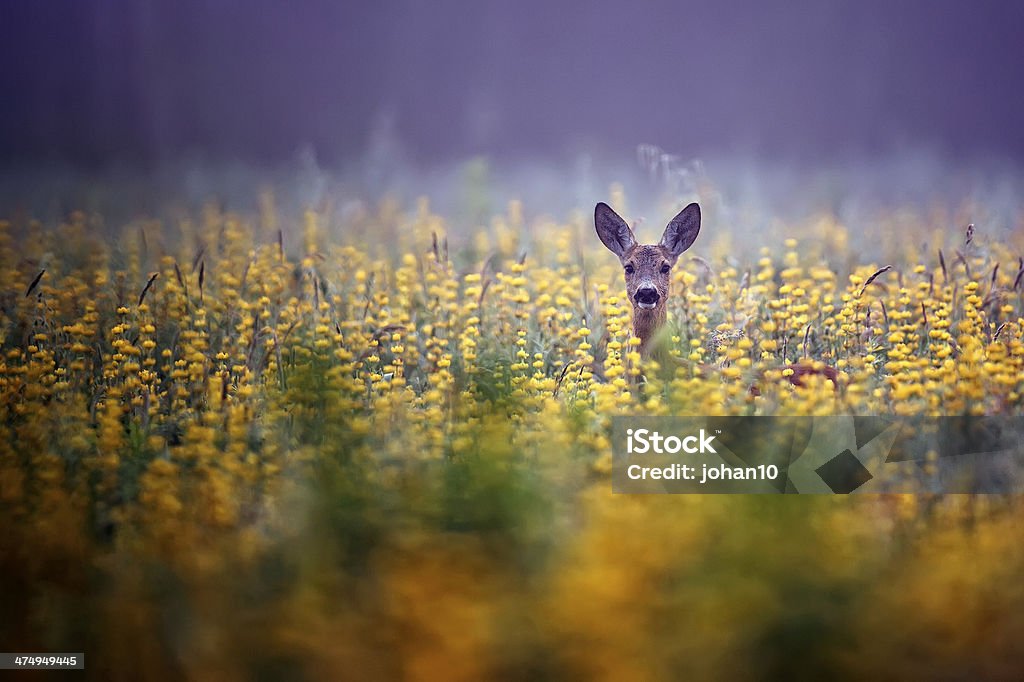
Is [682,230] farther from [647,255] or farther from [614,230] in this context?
[614,230]

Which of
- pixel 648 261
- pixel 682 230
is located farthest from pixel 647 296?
pixel 682 230

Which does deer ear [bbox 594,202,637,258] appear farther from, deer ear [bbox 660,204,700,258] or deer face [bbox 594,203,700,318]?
deer ear [bbox 660,204,700,258]

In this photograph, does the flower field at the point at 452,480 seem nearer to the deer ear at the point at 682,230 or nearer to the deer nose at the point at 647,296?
the deer nose at the point at 647,296

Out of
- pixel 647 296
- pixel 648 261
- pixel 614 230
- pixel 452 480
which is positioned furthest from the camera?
pixel 614 230

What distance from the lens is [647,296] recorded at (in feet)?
14.7

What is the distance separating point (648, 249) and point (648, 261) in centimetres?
7

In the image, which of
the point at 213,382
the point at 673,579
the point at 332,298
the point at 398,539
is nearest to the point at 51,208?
the point at 332,298

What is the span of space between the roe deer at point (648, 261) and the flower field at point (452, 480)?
143 millimetres

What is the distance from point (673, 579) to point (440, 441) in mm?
1429

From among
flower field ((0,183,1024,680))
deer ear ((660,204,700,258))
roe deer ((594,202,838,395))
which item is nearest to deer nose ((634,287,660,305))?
roe deer ((594,202,838,395))

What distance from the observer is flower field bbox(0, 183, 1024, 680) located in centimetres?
214

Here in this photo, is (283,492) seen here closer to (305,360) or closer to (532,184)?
(305,360)

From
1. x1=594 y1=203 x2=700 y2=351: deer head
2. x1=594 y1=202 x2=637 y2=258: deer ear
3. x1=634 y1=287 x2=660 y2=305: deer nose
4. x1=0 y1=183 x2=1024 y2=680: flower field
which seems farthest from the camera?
x1=594 y1=202 x2=637 y2=258: deer ear

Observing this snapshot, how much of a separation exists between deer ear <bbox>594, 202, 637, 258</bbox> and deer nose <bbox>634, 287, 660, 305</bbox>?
437 mm
